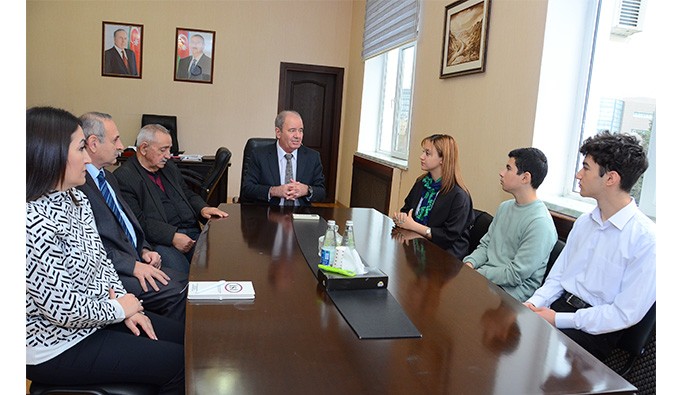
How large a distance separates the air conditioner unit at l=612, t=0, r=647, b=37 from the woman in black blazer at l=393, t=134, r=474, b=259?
1.16 metres

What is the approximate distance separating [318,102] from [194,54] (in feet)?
6.33

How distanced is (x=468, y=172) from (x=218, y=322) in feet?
9.43

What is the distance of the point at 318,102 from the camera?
25.2 feet

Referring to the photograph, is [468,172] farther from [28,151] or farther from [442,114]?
[28,151]

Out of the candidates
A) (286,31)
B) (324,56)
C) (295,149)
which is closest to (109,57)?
(286,31)

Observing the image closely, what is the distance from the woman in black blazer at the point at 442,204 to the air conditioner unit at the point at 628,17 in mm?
1160

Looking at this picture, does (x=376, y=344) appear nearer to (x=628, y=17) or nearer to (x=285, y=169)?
(x=285, y=169)

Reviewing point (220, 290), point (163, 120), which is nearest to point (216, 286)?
point (220, 290)

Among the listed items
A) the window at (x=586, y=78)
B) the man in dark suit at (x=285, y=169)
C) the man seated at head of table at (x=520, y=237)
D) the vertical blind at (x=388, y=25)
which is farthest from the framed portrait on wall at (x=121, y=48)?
the man seated at head of table at (x=520, y=237)

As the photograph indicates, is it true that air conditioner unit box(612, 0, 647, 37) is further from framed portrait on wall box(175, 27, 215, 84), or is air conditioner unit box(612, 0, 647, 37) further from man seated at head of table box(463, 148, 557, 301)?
framed portrait on wall box(175, 27, 215, 84)

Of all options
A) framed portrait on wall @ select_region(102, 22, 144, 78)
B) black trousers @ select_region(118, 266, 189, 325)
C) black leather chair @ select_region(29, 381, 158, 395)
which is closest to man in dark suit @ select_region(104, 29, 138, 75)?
framed portrait on wall @ select_region(102, 22, 144, 78)

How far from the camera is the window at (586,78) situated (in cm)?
275
